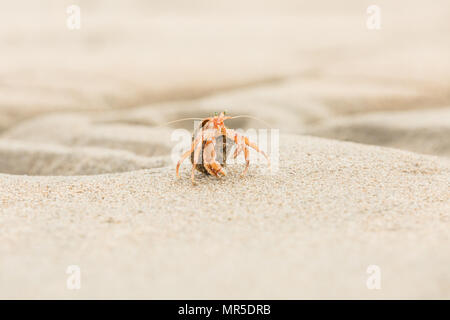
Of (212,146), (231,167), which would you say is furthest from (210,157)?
(231,167)

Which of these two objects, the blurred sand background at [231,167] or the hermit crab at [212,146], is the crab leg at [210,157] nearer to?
the hermit crab at [212,146]

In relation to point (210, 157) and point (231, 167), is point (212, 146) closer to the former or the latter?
point (210, 157)

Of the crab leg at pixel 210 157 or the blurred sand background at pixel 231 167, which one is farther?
the crab leg at pixel 210 157

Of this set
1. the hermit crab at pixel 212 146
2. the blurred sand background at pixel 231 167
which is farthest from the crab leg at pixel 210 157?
the blurred sand background at pixel 231 167
